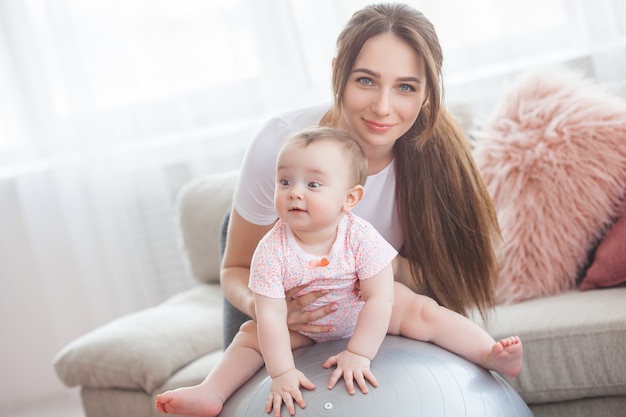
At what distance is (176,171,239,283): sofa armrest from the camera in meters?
2.69

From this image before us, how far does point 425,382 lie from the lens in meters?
1.38

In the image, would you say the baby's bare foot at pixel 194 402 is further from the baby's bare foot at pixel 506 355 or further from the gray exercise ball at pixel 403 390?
the baby's bare foot at pixel 506 355

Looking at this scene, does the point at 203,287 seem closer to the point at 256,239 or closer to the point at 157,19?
the point at 256,239

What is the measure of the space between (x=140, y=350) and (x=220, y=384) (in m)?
0.76

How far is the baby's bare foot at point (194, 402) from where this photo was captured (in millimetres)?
1479

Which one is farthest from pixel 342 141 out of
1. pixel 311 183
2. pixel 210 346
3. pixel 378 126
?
pixel 210 346

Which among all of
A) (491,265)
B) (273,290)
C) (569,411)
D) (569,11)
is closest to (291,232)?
(273,290)

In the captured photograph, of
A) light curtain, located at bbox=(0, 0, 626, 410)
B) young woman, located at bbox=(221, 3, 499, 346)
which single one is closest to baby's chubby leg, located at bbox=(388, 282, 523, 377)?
young woman, located at bbox=(221, 3, 499, 346)

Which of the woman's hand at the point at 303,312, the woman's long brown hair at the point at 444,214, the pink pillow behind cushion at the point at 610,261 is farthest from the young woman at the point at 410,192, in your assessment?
the pink pillow behind cushion at the point at 610,261

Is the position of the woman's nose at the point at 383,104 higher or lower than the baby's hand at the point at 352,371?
higher

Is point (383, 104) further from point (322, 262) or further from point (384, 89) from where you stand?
point (322, 262)

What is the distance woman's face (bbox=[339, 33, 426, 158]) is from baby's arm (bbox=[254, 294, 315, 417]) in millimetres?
421

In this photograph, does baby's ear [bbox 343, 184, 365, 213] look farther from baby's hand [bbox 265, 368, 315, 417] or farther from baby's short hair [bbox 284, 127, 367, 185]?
baby's hand [bbox 265, 368, 315, 417]

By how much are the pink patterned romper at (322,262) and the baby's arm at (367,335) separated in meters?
0.02
